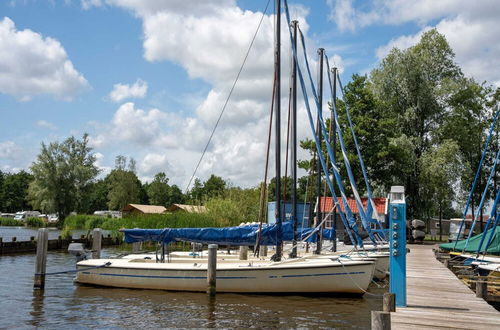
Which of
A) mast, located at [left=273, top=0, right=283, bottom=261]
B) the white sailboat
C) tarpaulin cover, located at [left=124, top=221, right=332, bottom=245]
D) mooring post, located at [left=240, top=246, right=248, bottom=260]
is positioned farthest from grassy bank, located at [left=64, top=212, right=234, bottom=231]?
mast, located at [left=273, top=0, right=283, bottom=261]

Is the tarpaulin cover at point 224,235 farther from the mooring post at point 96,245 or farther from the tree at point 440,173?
the tree at point 440,173

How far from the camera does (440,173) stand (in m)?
52.6

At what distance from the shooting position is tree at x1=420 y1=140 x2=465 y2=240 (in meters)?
52.8

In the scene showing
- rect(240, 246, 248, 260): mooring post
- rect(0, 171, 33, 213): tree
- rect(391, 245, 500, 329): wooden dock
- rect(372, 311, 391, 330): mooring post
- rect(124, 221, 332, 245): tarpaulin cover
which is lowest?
rect(391, 245, 500, 329): wooden dock

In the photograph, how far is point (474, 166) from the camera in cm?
6094

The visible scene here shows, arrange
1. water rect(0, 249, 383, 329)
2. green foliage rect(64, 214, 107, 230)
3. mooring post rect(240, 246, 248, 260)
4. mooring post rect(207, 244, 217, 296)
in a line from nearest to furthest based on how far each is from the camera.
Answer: water rect(0, 249, 383, 329), mooring post rect(207, 244, 217, 296), mooring post rect(240, 246, 248, 260), green foliage rect(64, 214, 107, 230)

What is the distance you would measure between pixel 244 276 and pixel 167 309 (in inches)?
141

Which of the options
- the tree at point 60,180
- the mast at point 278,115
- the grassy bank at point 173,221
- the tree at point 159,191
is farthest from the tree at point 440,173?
the tree at point 159,191

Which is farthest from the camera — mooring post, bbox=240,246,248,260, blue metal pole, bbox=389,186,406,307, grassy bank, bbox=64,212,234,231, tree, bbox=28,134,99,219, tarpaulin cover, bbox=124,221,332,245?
tree, bbox=28,134,99,219

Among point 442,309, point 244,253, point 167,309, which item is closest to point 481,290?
point 442,309

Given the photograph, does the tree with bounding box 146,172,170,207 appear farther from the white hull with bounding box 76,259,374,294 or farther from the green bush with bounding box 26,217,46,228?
the white hull with bounding box 76,259,374,294

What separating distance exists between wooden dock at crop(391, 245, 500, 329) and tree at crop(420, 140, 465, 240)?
36302 mm

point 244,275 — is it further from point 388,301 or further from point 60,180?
point 60,180

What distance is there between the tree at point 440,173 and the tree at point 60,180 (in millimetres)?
57207
